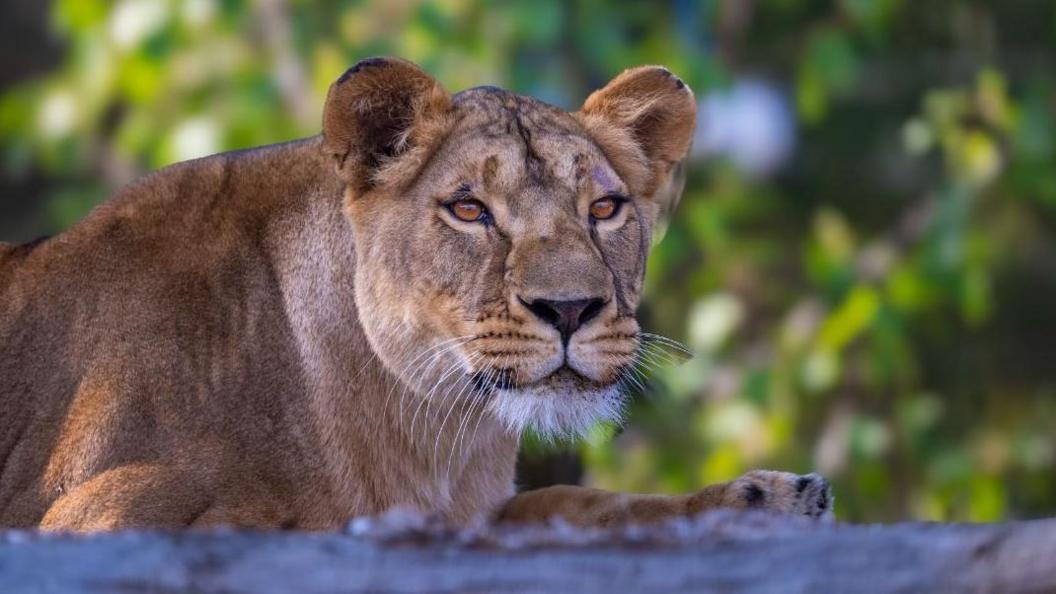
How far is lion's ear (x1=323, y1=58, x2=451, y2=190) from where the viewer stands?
11.6 ft

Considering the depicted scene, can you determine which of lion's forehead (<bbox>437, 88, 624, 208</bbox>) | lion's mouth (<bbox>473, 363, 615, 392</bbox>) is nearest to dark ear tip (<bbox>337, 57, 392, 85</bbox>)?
lion's forehead (<bbox>437, 88, 624, 208</bbox>)

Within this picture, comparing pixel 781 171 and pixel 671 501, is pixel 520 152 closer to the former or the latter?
pixel 671 501

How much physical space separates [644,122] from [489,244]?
66 cm

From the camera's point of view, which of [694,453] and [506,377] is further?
[694,453]

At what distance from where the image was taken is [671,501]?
3.52m

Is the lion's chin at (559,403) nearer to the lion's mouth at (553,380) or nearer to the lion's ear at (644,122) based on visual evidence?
the lion's mouth at (553,380)

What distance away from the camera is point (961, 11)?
29.4 ft

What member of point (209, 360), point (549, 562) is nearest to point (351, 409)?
point (209, 360)

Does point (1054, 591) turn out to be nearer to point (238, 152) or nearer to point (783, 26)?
point (238, 152)

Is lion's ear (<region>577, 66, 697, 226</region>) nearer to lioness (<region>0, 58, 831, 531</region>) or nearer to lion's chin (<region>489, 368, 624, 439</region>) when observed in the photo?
lioness (<region>0, 58, 831, 531</region>)

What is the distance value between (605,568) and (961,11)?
736 centimetres

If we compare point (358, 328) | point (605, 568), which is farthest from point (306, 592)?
point (358, 328)

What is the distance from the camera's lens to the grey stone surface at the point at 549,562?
206cm

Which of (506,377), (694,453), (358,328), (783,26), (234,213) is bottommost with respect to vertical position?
(506,377)
